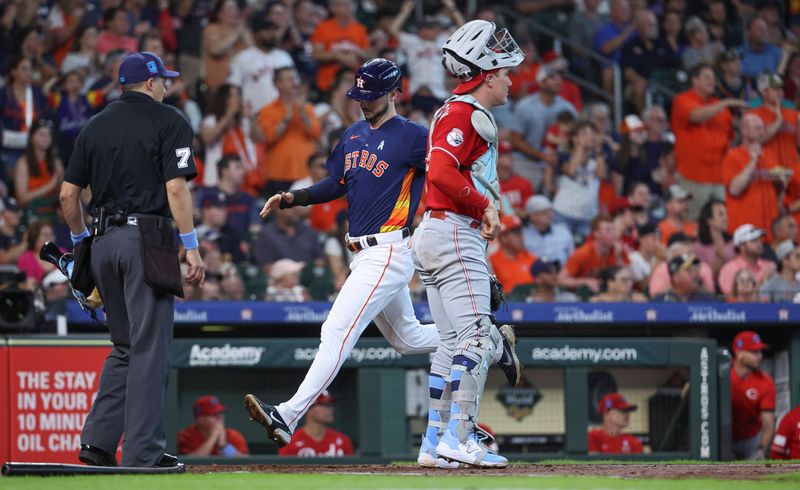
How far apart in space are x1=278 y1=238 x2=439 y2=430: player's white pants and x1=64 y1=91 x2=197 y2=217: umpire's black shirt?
97 cm

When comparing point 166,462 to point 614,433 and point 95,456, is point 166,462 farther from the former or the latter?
point 614,433

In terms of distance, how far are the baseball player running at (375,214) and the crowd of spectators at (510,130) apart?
3.88 meters

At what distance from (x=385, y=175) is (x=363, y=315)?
715 millimetres

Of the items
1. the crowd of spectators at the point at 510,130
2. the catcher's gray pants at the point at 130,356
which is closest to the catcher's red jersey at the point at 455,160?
the catcher's gray pants at the point at 130,356

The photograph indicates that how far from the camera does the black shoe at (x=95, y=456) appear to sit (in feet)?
20.5

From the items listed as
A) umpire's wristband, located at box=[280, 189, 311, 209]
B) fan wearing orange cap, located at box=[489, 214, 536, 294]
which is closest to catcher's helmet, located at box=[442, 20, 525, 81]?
umpire's wristband, located at box=[280, 189, 311, 209]

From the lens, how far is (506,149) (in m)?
14.1

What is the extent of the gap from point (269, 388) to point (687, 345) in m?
3.16

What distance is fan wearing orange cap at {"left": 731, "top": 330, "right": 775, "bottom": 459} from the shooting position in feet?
33.8

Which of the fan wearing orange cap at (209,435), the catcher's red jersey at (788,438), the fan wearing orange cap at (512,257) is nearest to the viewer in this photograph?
the catcher's red jersey at (788,438)

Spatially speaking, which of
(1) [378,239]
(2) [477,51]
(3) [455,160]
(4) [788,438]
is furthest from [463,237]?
(4) [788,438]

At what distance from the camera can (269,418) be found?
20.8 feet

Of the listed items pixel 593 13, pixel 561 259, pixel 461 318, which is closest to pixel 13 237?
pixel 561 259

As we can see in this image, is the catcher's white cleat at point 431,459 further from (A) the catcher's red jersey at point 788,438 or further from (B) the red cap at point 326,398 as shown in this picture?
(A) the catcher's red jersey at point 788,438
